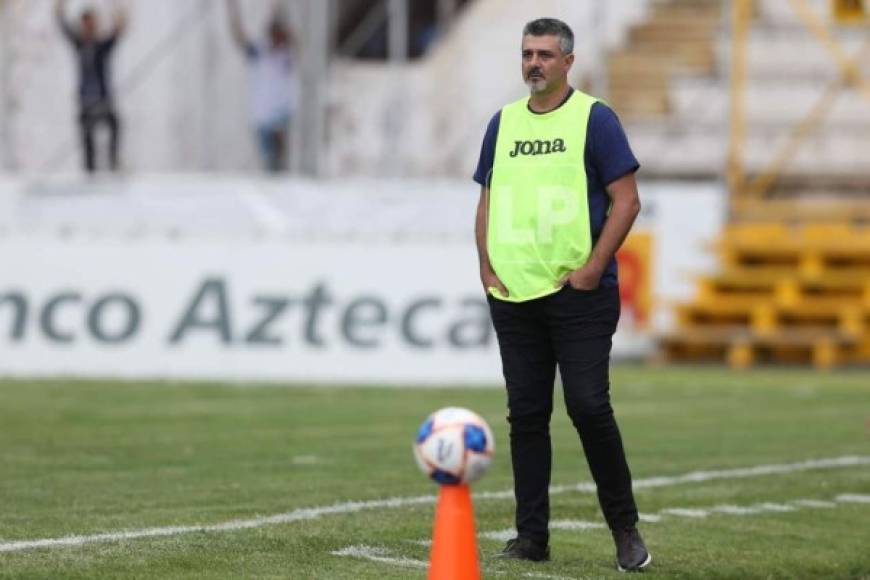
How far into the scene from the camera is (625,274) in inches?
958

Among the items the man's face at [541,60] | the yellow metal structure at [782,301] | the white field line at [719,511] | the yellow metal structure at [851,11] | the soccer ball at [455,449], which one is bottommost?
the yellow metal structure at [782,301]

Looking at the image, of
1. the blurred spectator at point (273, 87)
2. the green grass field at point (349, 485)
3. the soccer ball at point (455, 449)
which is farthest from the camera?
the blurred spectator at point (273, 87)

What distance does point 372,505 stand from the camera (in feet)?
31.9

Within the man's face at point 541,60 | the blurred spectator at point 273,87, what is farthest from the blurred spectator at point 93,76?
the man's face at point 541,60

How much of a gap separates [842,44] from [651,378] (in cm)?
859

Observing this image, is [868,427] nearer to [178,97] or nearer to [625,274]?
[625,274]

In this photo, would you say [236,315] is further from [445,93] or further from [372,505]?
[372,505]

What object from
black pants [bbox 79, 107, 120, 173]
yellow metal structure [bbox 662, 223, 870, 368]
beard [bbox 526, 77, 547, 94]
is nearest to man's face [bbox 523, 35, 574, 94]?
beard [bbox 526, 77, 547, 94]

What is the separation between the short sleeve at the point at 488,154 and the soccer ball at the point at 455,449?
172cm

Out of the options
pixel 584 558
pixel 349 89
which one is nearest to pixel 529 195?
pixel 584 558

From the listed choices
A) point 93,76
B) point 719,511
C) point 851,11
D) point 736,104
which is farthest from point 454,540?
point 851,11

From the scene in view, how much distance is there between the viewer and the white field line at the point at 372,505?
26.8ft

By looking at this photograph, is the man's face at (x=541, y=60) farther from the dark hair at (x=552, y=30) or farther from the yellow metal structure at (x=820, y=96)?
the yellow metal structure at (x=820, y=96)

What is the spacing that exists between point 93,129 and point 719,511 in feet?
49.9
